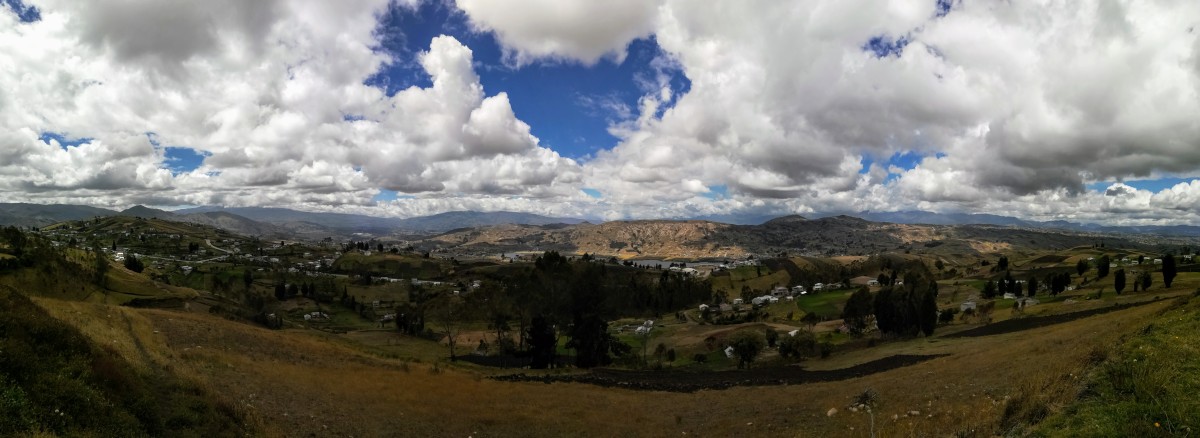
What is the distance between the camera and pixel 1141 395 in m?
11.6

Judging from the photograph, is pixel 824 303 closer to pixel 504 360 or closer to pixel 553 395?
pixel 504 360

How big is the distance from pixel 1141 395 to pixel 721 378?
43.1 meters

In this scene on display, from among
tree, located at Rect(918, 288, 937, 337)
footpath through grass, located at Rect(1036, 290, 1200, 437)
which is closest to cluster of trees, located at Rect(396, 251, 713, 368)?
tree, located at Rect(918, 288, 937, 337)

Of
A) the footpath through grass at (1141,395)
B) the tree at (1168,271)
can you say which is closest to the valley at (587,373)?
the footpath through grass at (1141,395)

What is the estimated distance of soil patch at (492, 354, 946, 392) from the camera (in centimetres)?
4584

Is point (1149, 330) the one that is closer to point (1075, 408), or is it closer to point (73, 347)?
point (1075, 408)

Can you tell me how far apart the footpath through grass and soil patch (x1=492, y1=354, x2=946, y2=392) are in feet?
103

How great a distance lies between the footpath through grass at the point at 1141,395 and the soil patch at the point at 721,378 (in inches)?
1242

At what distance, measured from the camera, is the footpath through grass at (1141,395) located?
10.3 m

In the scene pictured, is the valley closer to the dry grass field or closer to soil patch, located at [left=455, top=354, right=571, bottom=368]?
the dry grass field

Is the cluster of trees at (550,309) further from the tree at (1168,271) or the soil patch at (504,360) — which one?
the tree at (1168,271)

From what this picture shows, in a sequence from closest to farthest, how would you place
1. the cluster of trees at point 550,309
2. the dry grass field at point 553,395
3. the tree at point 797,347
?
1. the dry grass field at point 553,395
2. the tree at point 797,347
3. the cluster of trees at point 550,309

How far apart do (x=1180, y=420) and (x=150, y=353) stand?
36747 millimetres

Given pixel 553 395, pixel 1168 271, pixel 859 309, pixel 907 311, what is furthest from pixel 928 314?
pixel 553 395
